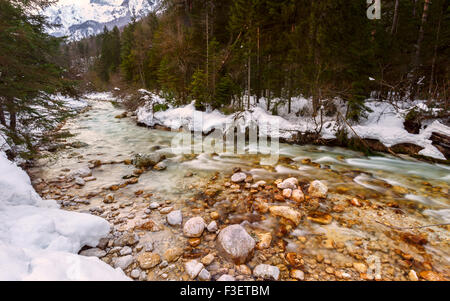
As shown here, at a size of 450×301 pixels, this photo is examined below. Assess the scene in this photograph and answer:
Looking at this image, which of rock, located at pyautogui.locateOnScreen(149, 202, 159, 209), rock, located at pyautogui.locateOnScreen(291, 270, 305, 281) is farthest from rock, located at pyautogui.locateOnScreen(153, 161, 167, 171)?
rock, located at pyautogui.locateOnScreen(291, 270, 305, 281)

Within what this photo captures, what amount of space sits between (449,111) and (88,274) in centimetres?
1258

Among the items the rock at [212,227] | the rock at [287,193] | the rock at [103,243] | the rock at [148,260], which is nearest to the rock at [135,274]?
the rock at [148,260]

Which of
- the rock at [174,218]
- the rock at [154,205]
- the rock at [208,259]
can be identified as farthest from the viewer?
the rock at [154,205]

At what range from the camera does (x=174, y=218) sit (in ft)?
12.5

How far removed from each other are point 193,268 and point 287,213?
2.12 m

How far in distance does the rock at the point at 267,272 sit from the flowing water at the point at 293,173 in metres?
1.03

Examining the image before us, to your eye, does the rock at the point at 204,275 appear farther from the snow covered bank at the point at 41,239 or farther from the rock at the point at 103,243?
the rock at the point at 103,243

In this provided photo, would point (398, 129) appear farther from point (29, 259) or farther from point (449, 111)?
point (29, 259)

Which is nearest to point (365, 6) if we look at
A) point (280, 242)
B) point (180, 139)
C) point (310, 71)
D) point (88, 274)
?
point (310, 71)

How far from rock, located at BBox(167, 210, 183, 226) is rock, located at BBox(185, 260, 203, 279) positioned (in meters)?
1.06

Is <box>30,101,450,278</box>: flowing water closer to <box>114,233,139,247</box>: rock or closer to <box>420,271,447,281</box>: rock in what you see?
<box>114,233,139,247</box>: rock

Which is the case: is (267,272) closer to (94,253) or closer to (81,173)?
(94,253)

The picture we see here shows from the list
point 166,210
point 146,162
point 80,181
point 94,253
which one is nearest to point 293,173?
point 166,210

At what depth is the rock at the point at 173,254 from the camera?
2933 millimetres
